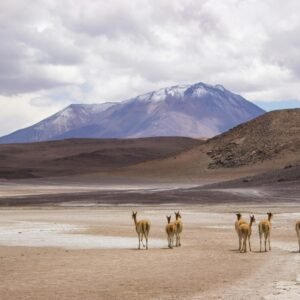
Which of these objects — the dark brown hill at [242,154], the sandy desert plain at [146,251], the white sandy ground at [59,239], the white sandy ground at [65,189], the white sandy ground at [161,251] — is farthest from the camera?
the dark brown hill at [242,154]

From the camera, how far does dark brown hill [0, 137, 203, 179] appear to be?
127 m

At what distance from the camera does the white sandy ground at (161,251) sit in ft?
48.1

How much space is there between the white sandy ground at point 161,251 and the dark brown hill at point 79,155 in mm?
77072

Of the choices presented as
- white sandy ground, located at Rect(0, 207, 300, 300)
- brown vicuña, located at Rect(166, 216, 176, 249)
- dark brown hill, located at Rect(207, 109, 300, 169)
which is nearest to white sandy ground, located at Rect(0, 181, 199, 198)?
dark brown hill, located at Rect(207, 109, 300, 169)

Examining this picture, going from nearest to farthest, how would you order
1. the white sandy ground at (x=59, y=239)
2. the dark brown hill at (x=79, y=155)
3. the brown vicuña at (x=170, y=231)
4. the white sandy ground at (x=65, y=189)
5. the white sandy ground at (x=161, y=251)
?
the white sandy ground at (x=161, y=251)
the brown vicuña at (x=170, y=231)
the white sandy ground at (x=59, y=239)
the white sandy ground at (x=65, y=189)
the dark brown hill at (x=79, y=155)

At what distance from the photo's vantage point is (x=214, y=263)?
1903cm

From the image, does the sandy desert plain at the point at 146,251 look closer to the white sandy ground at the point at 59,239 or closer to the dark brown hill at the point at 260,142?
the white sandy ground at the point at 59,239

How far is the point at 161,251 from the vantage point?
22156mm

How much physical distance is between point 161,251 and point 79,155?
129 metres

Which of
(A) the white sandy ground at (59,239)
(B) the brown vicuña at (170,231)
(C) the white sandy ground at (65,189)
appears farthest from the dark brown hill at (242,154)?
(B) the brown vicuña at (170,231)

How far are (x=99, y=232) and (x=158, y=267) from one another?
35.3 ft

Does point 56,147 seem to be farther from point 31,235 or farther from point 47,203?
point 31,235


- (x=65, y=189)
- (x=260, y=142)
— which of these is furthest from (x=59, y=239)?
(x=260, y=142)

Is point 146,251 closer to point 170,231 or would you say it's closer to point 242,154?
point 170,231
